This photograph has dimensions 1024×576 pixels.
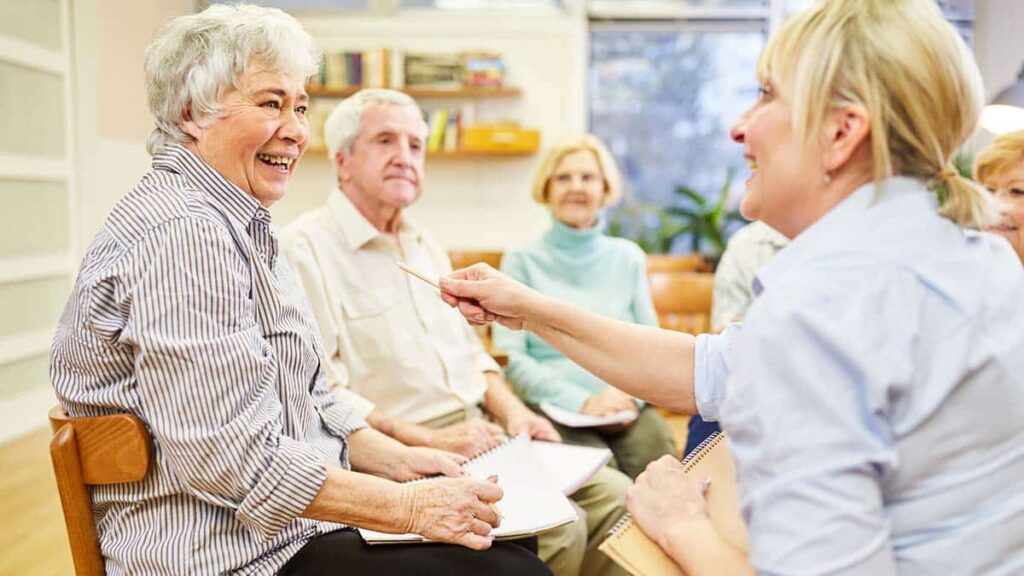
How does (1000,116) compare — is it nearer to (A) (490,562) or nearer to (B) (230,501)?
(A) (490,562)

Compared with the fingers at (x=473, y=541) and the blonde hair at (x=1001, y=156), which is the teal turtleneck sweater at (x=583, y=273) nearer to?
the blonde hair at (x=1001, y=156)

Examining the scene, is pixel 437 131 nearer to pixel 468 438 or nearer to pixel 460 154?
pixel 460 154

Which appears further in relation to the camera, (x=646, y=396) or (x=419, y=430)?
(x=419, y=430)

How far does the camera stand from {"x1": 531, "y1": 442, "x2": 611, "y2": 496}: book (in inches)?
74.3

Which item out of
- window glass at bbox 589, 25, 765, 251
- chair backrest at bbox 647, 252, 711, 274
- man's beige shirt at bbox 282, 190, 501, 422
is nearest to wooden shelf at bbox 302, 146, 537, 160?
window glass at bbox 589, 25, 765, 251

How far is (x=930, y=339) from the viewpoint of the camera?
0.82 m

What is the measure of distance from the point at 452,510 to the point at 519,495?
334 millimetres

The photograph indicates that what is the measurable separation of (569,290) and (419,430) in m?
0.96

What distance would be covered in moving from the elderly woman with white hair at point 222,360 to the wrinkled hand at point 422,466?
0.25 metres

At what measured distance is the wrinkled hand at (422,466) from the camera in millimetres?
1653

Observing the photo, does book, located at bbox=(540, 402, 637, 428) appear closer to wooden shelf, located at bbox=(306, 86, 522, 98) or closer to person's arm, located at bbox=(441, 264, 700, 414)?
person's arm, located at bbox=(441, 264, 700, 414)

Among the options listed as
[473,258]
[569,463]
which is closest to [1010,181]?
[569,463]

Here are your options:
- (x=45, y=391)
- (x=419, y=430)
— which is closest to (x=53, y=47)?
(x=45, y=391)

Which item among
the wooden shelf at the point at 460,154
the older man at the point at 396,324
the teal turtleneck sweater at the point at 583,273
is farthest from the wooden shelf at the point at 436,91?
the older man at the point at 396,324
